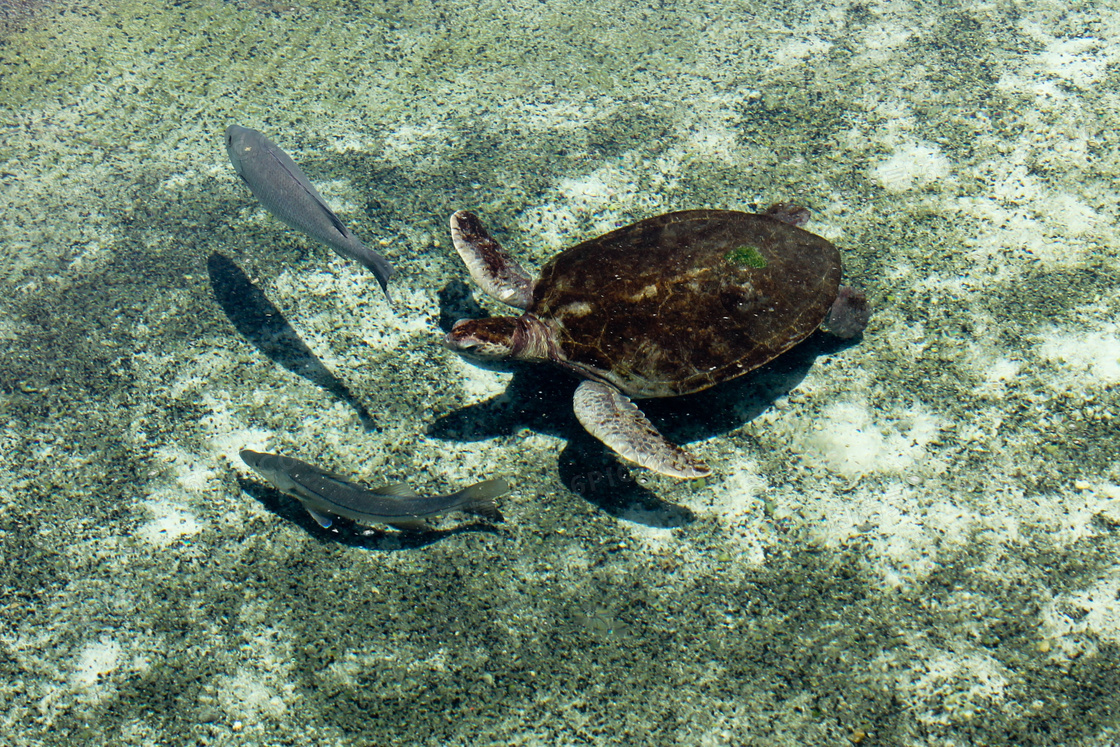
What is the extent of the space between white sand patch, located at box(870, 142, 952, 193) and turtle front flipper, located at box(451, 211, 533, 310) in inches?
80.2

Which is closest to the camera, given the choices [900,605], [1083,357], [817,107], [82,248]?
[900,605]

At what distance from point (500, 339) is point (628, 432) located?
0.63 metres

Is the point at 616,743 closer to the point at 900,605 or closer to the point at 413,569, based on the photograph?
the point at 413,569

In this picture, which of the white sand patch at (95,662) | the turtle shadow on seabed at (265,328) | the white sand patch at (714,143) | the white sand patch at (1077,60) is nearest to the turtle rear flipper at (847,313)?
the white sand patch at (714,143)

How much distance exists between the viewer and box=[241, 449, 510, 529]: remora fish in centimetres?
262

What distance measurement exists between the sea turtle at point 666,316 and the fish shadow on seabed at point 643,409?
8.9 inches

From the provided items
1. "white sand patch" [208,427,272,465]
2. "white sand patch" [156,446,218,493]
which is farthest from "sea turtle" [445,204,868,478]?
"white sand patch" [156,446,218,493]

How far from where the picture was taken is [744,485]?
300 centimetres

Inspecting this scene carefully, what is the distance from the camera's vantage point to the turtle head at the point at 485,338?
300cm

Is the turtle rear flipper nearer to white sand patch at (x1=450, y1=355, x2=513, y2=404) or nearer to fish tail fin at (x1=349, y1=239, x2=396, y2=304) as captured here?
white sand patch at (x1=450, y1=355, x2=513, y2=404)

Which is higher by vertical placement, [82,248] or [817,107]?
[82,248]

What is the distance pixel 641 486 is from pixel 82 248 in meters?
3.12

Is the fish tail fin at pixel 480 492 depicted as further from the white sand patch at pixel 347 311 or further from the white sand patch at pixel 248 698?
the white sand patch at pixel 347 311

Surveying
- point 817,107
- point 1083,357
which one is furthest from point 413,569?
point 817,107
